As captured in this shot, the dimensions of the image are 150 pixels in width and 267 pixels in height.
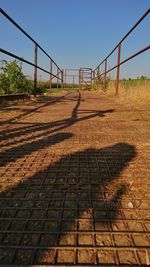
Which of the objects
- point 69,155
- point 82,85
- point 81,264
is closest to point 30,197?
point 81,264

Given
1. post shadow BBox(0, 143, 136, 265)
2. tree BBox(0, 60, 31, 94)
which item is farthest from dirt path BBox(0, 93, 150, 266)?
tree BBox(0, 60, 31, 94)

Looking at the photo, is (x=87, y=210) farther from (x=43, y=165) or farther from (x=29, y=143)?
(x=29, y=143)

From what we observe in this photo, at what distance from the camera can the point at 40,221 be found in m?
0.97

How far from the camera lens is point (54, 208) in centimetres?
106

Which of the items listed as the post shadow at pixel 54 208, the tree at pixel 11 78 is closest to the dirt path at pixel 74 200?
the post shadow at pixel 54 208

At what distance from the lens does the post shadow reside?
0.84 m

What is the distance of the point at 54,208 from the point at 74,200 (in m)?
Answer: 0.11

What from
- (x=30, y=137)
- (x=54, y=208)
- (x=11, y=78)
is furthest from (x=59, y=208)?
(x=11, y=78)

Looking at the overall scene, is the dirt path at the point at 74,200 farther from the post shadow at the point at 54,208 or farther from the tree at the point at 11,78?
the tree at the point at 11,78

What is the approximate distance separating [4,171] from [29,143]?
573mm

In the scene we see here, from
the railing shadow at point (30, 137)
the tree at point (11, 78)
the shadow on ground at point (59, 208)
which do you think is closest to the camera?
the shadow on ground at point (59, 208)

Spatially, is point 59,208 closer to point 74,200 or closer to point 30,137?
point 74,200

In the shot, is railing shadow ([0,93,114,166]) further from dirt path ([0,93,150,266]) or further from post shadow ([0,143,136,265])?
post shadow ([0,143,136,265])

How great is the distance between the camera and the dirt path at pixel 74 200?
2.67 ft
